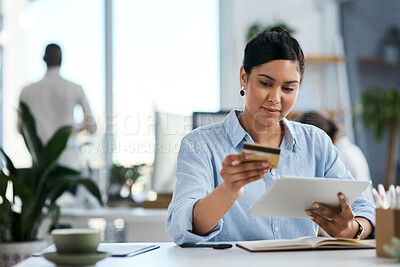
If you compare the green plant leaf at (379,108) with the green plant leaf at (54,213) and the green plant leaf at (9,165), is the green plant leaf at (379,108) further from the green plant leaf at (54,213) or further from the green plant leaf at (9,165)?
the green plant leaf at (9,165)

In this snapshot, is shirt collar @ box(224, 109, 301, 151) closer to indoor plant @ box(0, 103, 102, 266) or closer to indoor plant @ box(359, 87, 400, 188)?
indoor plant @ box(0, 103, 102, 266)

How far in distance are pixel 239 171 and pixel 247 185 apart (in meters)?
0.32

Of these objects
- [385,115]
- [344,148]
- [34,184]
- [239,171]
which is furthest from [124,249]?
[385,115]

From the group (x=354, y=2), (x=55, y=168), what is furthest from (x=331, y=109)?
(x=55, y=168)

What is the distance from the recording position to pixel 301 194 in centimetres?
128

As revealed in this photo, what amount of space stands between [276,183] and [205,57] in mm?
4329

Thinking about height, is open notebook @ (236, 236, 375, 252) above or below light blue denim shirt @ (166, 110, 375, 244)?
below

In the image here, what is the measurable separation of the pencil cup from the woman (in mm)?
187

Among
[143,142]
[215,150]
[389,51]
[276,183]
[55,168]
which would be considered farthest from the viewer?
[389,51]

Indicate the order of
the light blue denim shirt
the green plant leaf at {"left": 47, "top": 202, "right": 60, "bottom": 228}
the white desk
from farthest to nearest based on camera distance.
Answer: the green plant leaf at {"left": 47, "top": 202, "right": 60, "bottom": 228} < the white desk < the light blue denim shirt

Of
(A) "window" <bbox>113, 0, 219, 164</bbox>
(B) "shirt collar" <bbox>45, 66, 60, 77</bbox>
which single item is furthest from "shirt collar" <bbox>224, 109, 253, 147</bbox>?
(A) "window" <bbox>113, 0, 219, 164</bbox>

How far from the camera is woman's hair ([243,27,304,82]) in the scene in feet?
5.08

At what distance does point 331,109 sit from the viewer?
5254mm

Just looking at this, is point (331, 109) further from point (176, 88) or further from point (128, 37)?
point (128, 37)
